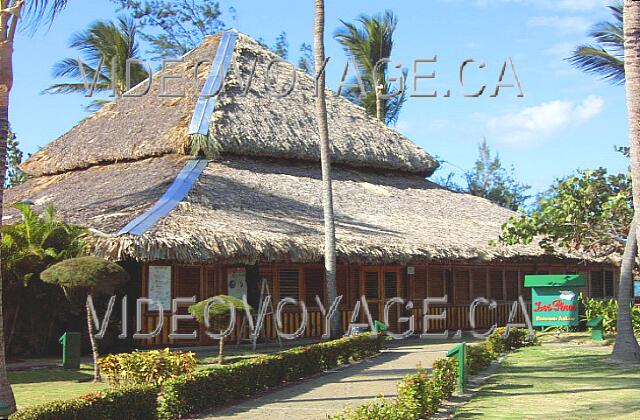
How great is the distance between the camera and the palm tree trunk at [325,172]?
18.3 meters

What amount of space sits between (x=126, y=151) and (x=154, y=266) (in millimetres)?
7368

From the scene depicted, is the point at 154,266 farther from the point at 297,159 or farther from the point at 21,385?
the point at 297,159

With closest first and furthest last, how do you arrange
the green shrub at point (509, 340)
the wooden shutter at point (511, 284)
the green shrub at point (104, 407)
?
the green shrub at point (104, 407), the green shrub at point (509, 340), the wooden shutter at point (511, 284)

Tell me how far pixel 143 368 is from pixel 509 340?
9.73 metres

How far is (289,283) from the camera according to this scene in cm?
2062

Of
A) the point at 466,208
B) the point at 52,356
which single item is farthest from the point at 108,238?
the point at 466,208

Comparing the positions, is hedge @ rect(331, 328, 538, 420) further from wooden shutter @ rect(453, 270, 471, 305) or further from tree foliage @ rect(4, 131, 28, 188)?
tree foliage @ rect(4, 131, 28, 188)

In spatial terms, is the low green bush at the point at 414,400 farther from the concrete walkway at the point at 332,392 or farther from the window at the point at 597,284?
the window at the point at 597,284

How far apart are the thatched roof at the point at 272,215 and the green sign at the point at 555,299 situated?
6.19 feet

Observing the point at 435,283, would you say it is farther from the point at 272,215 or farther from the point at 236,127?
the point at 236,127

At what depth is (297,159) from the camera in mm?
25562

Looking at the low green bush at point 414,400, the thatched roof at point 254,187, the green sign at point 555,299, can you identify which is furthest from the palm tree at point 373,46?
the low green bush at point 414,400

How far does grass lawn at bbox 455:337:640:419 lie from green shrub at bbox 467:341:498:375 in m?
0.34

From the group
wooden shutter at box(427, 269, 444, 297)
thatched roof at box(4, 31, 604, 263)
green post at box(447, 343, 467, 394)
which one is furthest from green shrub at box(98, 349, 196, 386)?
wooden shutter at box(427, 269, 444, 297)
